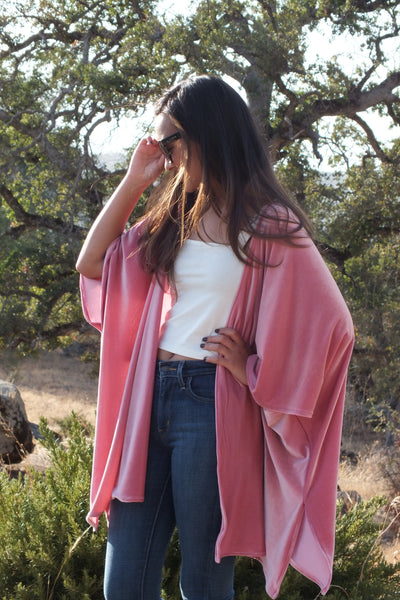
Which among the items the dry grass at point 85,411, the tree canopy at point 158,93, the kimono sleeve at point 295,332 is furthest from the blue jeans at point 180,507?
the tree canopy at point 158,93

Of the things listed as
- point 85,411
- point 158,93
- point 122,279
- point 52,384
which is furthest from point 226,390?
point 52,384

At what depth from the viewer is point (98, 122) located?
6.90 m

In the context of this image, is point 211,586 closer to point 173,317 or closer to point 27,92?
point 173,317

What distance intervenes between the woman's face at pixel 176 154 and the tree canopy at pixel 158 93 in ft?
14.1

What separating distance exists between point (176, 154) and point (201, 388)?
74 cm

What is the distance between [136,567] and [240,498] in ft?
1.15

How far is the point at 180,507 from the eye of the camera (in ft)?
6.66

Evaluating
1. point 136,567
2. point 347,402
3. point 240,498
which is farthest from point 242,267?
point 347,402

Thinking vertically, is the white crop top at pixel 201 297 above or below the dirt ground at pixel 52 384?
above

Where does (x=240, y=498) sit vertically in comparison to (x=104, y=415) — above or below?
below

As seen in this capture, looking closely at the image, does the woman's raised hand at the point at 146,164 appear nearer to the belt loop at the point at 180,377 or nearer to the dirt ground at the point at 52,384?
the belt loop at the point at 180,377

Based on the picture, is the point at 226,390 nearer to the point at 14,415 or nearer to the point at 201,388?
the point at 201,388

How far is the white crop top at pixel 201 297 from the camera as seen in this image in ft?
6.87

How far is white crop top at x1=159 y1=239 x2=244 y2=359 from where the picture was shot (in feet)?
6.87
